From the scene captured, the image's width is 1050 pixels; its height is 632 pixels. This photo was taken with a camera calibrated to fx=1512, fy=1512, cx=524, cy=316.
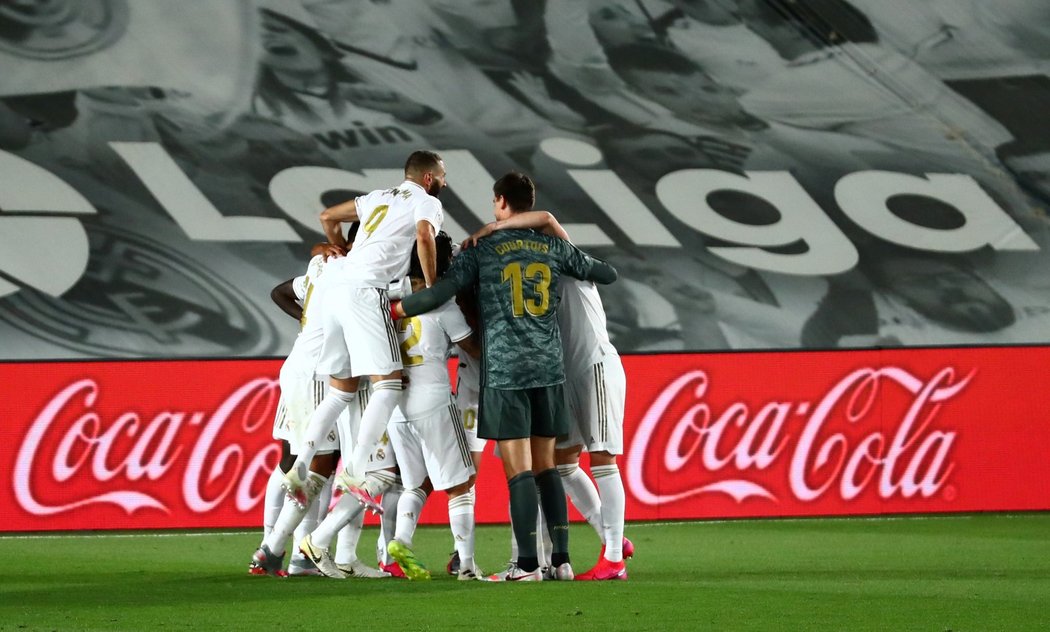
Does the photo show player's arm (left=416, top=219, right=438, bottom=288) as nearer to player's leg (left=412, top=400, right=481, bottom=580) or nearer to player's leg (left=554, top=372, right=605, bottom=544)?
player's leg (left=412, top=400, right=481, bottom=580)

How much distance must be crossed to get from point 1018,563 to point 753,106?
973cm

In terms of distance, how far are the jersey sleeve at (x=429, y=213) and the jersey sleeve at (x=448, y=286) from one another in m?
0.41

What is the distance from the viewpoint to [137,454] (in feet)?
33.8

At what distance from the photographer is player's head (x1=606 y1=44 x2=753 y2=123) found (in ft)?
54.7

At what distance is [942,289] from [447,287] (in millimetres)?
10818

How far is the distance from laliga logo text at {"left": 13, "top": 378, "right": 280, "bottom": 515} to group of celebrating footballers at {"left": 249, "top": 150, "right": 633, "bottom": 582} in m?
2.86

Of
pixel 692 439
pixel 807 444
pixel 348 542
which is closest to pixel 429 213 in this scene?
pixel 348 542

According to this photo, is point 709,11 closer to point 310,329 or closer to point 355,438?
point 310,329

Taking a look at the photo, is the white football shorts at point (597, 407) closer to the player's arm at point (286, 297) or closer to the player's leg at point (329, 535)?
the player's leg at point (329, 535)

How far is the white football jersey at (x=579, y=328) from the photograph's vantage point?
7.03m

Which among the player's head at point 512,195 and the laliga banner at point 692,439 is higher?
the player's head at point 512,195

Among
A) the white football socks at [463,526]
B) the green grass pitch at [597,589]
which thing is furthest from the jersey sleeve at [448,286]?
the green grass pitch at [597,589]

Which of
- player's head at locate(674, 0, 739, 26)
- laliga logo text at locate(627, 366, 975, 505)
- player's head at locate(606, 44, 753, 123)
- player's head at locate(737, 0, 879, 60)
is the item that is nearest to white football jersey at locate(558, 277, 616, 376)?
laliga logo text at locate(627, 366, 975, 505)

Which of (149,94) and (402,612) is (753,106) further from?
(402,612)
